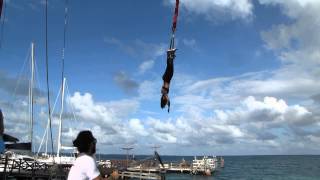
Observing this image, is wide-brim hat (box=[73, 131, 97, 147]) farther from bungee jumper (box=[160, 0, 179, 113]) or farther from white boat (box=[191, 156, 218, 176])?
white boat (box=[191, 156, 218, 176])

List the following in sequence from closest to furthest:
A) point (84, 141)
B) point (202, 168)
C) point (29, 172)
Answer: point (84, 141)
point (29, 172)
point (202, 168)

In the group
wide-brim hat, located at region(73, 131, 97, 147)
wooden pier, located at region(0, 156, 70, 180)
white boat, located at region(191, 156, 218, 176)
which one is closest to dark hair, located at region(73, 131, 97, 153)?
wide-brim hat, located at region(73, 131, 97, 147)

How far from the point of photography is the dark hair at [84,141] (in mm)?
5613

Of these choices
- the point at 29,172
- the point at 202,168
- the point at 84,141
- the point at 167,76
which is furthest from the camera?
the point at 202,168

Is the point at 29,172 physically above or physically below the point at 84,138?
below

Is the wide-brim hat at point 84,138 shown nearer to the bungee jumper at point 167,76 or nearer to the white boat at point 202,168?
the bungee jumper at point 167,76

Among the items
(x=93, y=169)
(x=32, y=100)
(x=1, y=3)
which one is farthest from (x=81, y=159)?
(x=32, y=100)

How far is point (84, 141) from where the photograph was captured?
18.4 feet

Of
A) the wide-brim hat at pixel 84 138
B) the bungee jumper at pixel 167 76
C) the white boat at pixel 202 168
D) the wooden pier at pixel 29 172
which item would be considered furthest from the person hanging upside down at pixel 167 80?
the white boat at pixel 202 168

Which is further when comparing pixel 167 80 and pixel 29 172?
pixel 29 172

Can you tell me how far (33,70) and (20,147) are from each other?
22.3m

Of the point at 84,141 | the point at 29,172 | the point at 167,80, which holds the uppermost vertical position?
the point at 167,80

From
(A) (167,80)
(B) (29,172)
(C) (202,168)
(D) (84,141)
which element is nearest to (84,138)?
(D) (84,141)

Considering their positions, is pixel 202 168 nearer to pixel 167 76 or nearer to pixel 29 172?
pixel 29 172
